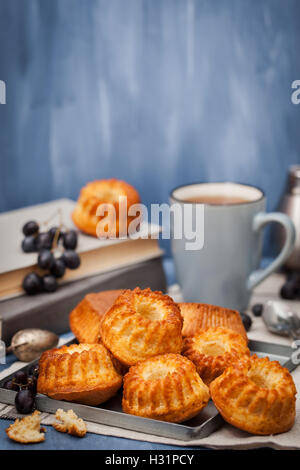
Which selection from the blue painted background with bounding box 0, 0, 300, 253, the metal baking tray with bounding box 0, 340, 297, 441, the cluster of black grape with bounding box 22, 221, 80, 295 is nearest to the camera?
the metal baking tray with bounding box 0, 340, 297, 441

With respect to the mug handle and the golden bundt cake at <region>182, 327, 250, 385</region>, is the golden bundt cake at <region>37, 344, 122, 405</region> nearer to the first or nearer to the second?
the golden bundt cake at <region>182, 327, 250, 385</region>

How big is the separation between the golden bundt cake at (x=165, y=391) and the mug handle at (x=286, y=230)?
1.37 feet

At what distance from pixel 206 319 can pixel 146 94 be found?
659mm

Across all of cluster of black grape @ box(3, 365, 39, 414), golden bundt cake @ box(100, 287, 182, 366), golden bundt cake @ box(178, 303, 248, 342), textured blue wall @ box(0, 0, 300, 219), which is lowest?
cluster of black grape @ box(3, 365, 39, 414)

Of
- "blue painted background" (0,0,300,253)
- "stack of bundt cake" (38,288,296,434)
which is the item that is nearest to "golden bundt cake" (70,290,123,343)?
"stack of bundt cake" (38,288,296,434)

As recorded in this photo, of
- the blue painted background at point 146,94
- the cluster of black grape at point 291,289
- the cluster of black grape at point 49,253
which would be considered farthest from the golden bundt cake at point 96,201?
the cluster of black grape at point 291,289

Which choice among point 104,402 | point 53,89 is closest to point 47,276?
point 104,402

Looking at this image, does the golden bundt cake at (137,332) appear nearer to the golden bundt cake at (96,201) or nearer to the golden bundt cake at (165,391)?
the golden bundt cake at (165,391)

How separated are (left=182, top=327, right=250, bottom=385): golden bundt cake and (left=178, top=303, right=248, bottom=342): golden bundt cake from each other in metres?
0.04

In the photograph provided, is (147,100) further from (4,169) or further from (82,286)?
(82,286)

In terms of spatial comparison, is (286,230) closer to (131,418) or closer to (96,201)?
(96,201)

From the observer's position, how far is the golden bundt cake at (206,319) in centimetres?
97

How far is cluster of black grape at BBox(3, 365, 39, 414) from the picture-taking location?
0.82m

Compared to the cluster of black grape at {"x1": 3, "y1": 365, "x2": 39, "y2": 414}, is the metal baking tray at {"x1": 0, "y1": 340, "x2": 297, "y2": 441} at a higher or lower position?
lower
